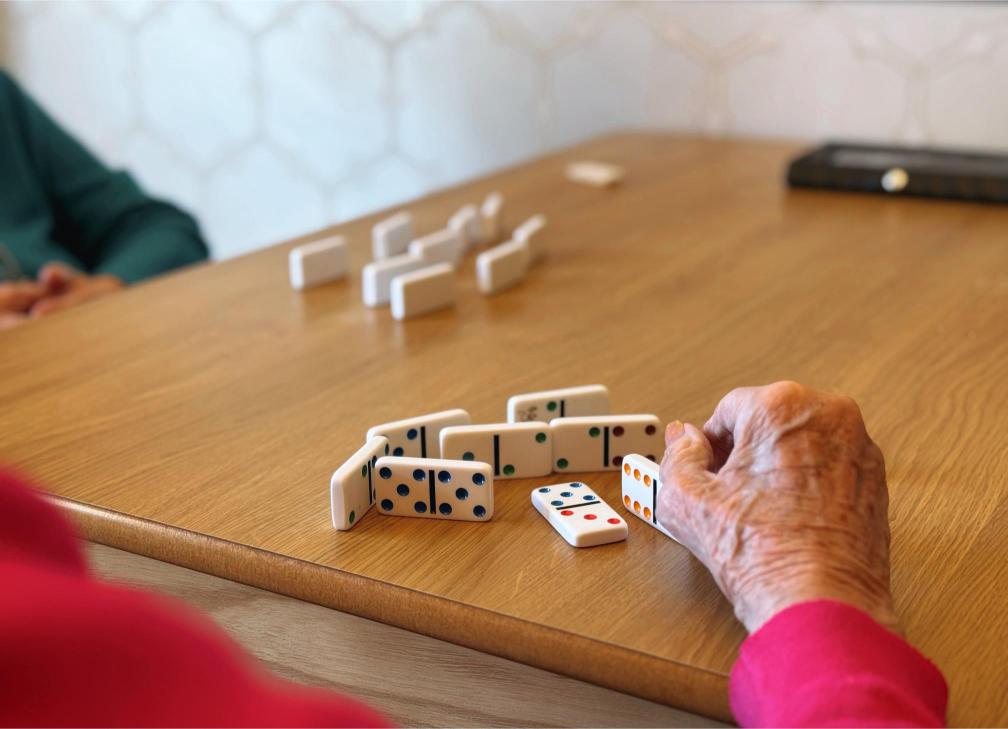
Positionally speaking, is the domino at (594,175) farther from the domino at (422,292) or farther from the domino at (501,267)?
the domino at (422,292)

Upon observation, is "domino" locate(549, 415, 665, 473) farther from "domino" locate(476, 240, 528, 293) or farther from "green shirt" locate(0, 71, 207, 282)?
"green shirt" locate(0, 71, 207, 282)

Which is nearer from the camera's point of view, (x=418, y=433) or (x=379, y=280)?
(x=418, y=433)

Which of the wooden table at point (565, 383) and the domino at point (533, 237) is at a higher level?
the domino at point (533, 237)

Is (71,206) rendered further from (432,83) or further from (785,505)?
(785,505)

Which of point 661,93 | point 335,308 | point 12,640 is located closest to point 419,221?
point 335,308

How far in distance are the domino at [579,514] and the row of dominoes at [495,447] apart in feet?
0.09

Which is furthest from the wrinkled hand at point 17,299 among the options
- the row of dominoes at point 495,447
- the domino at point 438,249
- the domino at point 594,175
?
the row of dominoes at point 495,447

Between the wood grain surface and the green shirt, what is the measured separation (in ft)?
3.82

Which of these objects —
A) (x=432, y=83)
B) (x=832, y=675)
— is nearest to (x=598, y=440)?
(x=832, y=675)

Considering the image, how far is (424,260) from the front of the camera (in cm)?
119

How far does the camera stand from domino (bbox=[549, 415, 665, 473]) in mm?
750

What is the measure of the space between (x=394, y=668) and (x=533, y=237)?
27.0 inches

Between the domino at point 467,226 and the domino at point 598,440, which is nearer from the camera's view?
the domino at point 598,440

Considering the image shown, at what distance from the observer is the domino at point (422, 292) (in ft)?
3.51
